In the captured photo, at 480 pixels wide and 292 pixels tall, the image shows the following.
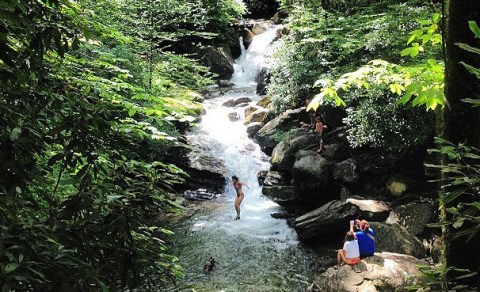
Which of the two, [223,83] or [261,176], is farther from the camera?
[223,83]

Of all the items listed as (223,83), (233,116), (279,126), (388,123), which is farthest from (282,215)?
(223,83)

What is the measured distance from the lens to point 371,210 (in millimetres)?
9891

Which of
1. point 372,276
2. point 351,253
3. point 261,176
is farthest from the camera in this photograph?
point 261,176

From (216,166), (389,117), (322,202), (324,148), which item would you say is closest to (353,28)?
(389,117)

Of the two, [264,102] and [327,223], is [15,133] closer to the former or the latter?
[327,223]

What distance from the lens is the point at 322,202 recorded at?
40.5ft

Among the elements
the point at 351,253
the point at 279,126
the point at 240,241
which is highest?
the point at 279,126

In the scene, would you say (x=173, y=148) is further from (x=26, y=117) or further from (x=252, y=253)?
(x=26, y=117)

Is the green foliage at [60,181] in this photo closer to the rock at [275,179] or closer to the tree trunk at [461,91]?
the tree trunk at [461,91]

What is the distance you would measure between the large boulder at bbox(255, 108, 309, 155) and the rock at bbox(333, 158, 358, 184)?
3515mm

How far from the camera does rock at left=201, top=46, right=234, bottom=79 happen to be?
1005 inches

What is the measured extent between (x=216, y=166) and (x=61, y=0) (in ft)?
43.5

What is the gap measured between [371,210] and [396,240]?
1451 millimetres

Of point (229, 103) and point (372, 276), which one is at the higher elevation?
point (229, 103)
